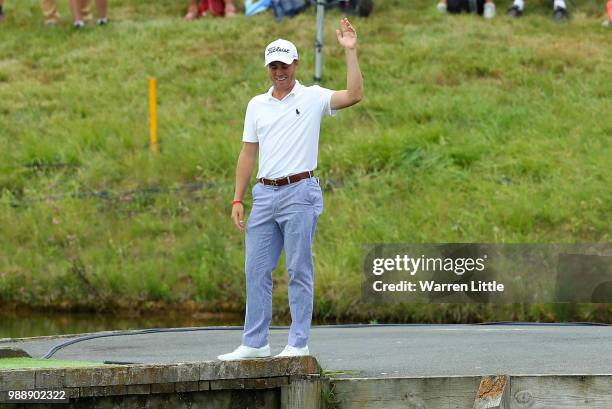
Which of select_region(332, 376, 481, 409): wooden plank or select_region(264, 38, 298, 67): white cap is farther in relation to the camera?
select_region(264, 38, 298, 67): white cap

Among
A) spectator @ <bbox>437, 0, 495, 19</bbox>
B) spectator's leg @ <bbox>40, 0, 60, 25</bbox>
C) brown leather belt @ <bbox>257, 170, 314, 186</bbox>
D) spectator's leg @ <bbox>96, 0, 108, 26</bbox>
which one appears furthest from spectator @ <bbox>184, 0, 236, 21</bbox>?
brown leather belt @ <bbox>257, 170, 314, 186</bbox>

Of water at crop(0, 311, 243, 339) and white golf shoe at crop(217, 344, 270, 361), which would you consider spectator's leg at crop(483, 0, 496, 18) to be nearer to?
water at crop(0, 311, 243, 339)

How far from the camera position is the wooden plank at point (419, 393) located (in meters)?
→ 9.18

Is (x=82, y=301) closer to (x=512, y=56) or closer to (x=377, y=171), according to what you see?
(x=377, y=171)

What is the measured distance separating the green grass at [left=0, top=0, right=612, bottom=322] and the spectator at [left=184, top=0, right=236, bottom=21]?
52cm

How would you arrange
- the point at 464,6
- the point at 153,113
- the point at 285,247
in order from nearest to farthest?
the point at 285,247
the point at 153,113
the point at 464,6

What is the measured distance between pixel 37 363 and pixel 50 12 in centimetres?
2034

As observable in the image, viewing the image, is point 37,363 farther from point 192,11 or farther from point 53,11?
point 53,11

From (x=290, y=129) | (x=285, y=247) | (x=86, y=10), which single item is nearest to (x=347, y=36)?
(x=290, y=129)

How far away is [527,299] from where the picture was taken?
1795 cm

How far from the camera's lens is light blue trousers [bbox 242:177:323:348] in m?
9.49

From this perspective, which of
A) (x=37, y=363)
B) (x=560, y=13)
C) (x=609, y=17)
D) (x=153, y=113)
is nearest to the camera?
(x=37, y=363)

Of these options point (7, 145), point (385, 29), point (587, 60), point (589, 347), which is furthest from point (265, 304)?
point (385, 29)

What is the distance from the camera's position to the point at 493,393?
9133 mm
